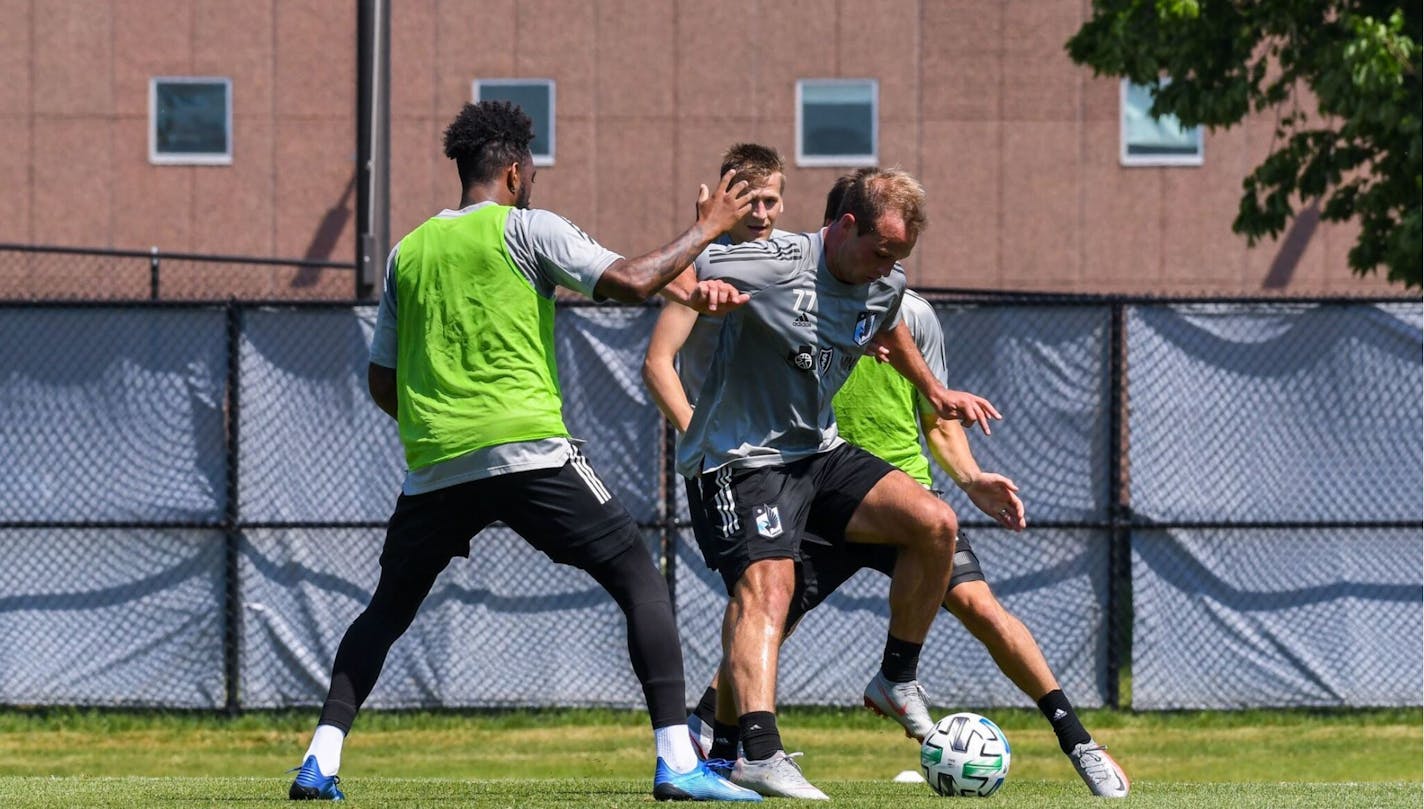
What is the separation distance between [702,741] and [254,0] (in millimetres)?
14960

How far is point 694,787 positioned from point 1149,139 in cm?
1607

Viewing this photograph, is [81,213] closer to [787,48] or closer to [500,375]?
[787,48]

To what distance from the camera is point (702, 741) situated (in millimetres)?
7109

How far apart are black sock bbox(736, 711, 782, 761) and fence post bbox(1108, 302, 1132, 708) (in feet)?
17.3

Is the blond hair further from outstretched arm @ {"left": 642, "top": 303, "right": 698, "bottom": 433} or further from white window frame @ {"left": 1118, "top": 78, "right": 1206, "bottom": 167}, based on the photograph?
white window frame @ {"left": 1118, "top": 78, "right": 1206, "bottom": 167}

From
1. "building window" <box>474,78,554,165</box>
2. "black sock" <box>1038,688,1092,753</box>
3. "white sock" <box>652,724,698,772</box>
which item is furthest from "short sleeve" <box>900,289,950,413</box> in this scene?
"building window" <box>474,78,554,165</box>

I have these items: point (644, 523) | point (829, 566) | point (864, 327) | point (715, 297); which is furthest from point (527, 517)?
point (644, 523)

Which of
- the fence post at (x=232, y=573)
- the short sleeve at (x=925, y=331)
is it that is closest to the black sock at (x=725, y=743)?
the short sleeve at (x=925, y=331)

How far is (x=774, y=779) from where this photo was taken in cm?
543

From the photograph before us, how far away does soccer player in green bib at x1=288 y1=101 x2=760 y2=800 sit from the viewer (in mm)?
5367

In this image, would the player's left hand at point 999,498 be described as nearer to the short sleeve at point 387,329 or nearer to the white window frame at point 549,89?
the short sleeve at point 387,329

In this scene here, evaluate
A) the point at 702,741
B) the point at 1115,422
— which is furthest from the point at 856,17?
the point at 702,741

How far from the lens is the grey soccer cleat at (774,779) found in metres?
5.42

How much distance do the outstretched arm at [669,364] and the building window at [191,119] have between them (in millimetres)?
15065
